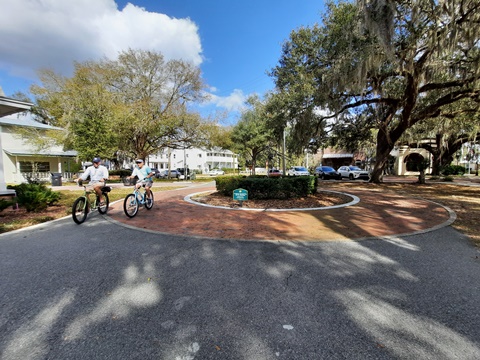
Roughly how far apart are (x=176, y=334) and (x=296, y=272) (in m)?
1.88

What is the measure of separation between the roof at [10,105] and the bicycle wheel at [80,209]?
17.8 feet

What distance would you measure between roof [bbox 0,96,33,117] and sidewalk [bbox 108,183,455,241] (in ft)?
16.9

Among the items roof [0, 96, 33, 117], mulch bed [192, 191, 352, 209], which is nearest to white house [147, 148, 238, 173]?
roof [0, 96, 33, 117]

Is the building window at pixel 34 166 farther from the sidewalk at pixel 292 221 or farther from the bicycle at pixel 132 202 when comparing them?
the bicycle at pixel 132 202

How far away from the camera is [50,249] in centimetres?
440

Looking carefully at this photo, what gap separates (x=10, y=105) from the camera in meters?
8.55

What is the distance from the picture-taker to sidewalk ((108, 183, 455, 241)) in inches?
211

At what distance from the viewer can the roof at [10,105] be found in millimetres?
8367

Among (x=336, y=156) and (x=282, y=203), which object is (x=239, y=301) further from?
(x=336, y=156)

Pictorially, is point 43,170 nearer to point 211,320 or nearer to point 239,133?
point 239,133

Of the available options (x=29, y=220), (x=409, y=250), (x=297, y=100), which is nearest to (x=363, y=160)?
(x=297, y=100)

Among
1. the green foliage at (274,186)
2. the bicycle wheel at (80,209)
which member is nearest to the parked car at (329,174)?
the green foliage at (274,186)

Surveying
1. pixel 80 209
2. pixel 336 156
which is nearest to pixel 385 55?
pixel 80 209

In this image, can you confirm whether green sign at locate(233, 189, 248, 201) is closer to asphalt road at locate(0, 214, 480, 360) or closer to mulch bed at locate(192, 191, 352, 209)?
mulch bed at locate(192, 191, 352, 209)
